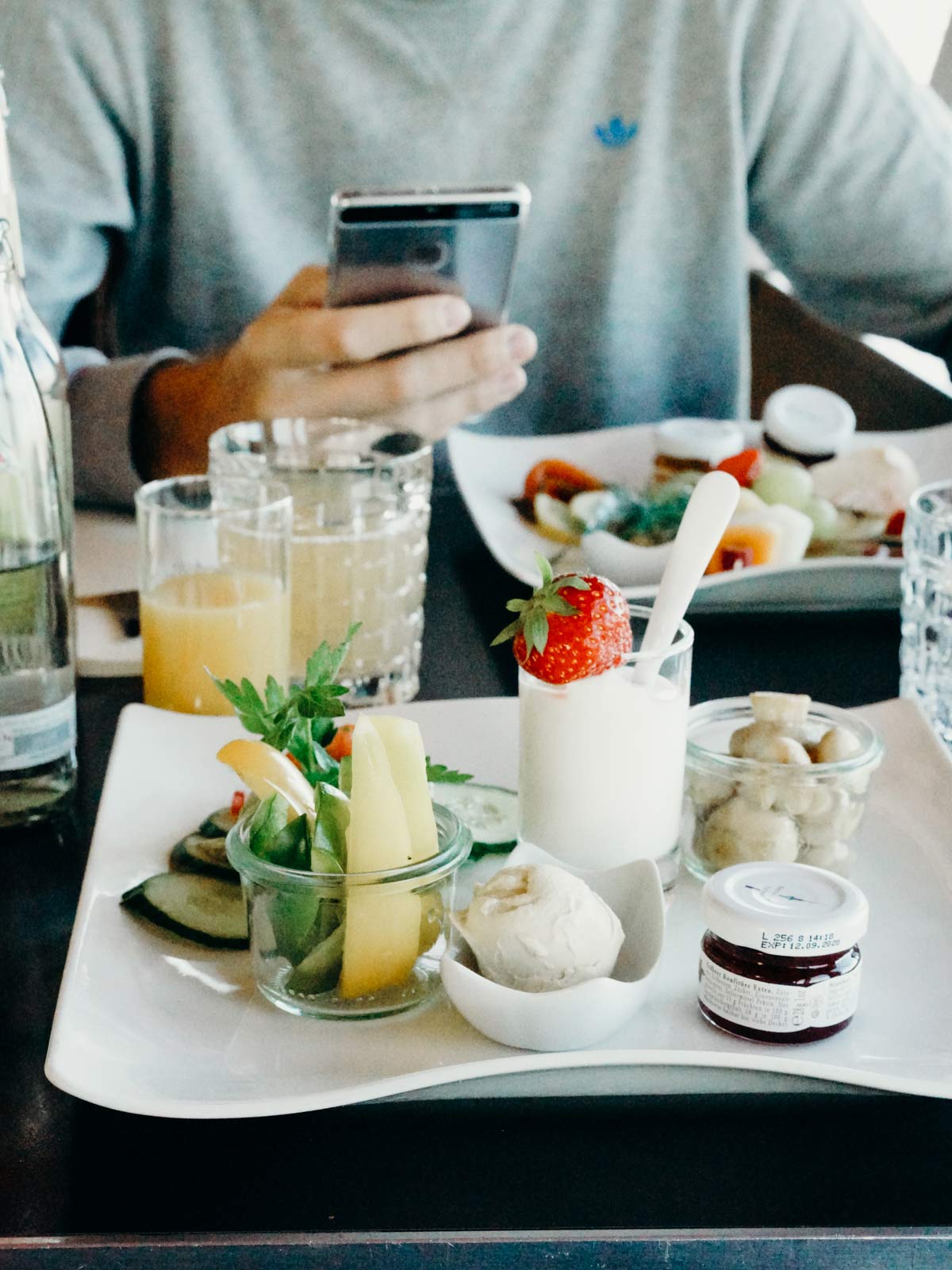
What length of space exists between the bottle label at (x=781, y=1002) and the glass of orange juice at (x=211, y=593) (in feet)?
1.48

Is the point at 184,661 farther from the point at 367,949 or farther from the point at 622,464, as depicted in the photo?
the point at 622,464

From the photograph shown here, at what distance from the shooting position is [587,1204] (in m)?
0.50

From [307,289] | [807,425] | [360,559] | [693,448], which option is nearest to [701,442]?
[693,448]

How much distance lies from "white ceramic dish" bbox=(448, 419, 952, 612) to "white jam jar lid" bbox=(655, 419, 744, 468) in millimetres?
68

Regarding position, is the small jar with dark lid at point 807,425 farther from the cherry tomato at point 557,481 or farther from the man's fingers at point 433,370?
the man's fingers at point 433,370

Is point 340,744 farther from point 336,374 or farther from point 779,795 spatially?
point 336,374

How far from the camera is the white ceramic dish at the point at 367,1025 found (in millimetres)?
539

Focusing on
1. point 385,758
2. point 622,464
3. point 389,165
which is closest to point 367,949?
point 385,758

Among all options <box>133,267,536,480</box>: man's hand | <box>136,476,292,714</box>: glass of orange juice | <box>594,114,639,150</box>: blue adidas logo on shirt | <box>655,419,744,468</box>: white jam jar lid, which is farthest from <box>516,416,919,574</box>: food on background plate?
<box>594,114,639,150</box>: blue adidas logo on shirt

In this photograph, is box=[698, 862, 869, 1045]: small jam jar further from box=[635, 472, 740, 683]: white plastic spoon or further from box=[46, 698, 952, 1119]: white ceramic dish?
box=[635, 472, 740, 683]: white plastic spoon

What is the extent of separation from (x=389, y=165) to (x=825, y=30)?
1.97 ft

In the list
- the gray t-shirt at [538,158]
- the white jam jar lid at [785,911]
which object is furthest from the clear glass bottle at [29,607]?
the gray t-shirt at [538,158]

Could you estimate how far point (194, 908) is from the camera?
2.23ft

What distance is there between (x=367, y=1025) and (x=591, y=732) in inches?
7.6
